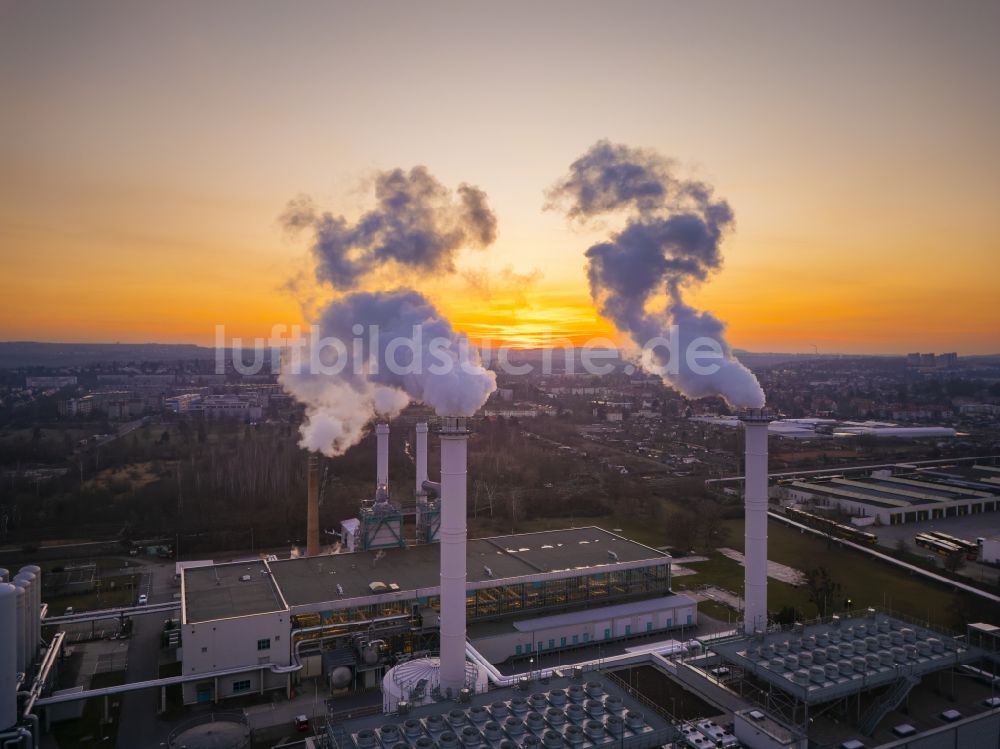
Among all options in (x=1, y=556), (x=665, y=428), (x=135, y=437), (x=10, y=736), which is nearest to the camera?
(x=10, y=736)

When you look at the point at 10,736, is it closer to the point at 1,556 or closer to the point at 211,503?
the point at 1,556

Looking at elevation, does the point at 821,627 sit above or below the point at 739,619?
above

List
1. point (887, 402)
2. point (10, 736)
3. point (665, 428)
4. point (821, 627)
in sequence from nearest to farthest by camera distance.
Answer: point (10, 736), point (821, 627), point (665, 428), point (887, 402)

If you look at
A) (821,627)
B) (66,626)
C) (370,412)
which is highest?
(370,412)

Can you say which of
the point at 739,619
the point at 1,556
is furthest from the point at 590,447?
the point at 1,556

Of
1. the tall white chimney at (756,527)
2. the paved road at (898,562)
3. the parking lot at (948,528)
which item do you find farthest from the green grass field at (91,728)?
the parking lot at (948,528)

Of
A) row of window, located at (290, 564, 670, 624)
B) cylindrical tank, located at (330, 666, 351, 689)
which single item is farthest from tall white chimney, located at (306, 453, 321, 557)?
cylindrical tank, located at (330, 666, 351, 689)

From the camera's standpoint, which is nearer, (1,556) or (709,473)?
(1,556)

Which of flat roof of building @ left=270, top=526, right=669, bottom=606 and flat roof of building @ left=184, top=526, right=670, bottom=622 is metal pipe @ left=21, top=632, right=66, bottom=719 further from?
flat roof of building @ left=270, top=526, right=669, bottom=606
